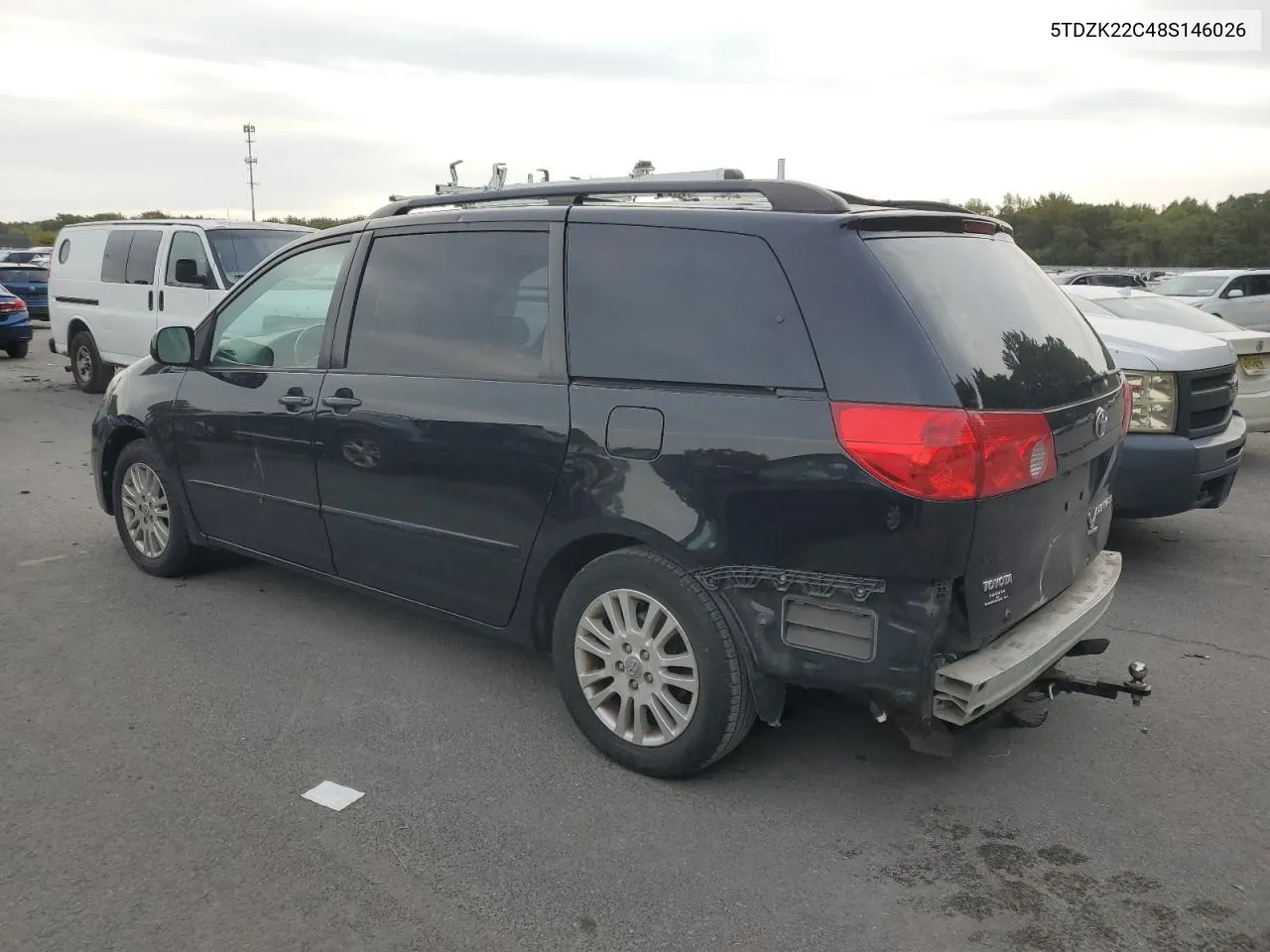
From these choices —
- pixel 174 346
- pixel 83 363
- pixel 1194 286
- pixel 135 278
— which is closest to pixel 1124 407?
pixel 174 346

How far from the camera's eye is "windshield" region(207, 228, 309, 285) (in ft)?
36.5

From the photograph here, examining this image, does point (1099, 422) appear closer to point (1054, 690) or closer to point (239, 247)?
point (1054, 690)

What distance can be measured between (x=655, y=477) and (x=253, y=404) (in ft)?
7.49

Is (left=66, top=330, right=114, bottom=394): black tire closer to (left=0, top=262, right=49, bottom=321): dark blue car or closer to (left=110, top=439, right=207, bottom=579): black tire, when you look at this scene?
(left=110, top=439, right=207, bottom=579): black tire

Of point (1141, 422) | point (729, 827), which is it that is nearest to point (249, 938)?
point (729, 827)

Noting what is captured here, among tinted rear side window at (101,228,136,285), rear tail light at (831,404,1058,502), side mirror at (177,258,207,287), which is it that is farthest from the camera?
tinted rear side window at (101,228,136,285)

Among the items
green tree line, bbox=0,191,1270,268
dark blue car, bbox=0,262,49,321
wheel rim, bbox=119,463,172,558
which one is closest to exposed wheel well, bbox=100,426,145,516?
wheel rim, bbox=119,463,172,558

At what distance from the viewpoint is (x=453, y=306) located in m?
4.04

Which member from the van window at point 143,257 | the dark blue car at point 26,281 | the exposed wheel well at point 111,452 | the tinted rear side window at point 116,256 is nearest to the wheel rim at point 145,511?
the exposed wheel well at point 111,452

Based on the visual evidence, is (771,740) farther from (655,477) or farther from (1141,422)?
(1141,422)

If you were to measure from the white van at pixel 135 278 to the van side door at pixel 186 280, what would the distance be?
0.01 m

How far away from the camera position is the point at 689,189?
355 centimetres

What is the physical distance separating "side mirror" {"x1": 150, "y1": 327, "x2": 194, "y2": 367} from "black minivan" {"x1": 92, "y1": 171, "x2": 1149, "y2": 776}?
2.94 ft

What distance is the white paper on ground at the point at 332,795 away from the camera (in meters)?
3.34
